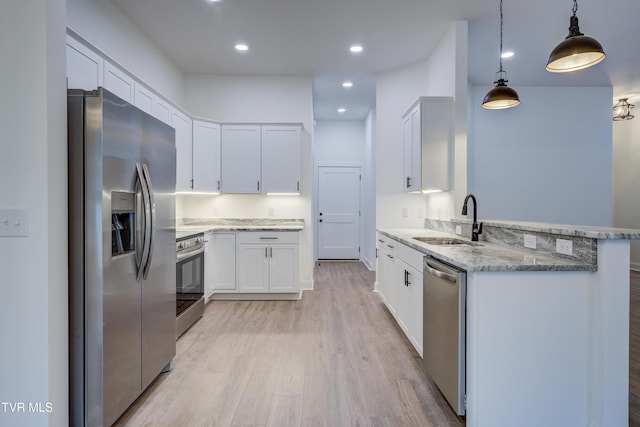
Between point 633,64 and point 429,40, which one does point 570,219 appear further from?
point 429,40

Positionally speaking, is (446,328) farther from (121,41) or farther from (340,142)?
(340,142)

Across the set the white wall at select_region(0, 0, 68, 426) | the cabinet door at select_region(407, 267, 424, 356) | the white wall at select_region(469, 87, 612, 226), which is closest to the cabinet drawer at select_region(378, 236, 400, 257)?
the cabinet door at select_region(407, 267, 424, 356)

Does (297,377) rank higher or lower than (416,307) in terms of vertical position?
lower

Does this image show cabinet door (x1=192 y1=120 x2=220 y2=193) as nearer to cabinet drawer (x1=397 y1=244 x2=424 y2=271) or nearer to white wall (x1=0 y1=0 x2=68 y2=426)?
cabinet drawer (x1=397 y1=244 x2=424 y2=271)

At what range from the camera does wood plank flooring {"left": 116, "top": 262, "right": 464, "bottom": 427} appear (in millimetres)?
1953

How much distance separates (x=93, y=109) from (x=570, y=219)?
255 inches

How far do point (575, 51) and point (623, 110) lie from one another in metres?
5.80

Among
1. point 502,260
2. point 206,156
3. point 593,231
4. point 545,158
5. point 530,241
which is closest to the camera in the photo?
point 593,231

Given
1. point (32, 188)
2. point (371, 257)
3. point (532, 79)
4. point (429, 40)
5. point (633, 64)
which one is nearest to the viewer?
point (32, 188)

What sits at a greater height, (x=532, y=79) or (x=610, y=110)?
(x=532, y=79)

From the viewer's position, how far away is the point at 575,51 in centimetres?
202

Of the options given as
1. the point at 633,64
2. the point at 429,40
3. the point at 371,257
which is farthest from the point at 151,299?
the point at 633,64

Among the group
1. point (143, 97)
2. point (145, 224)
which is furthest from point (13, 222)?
point (143, 97)

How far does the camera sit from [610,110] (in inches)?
215
